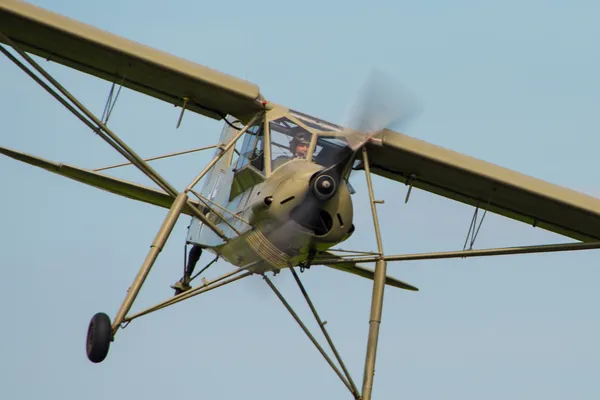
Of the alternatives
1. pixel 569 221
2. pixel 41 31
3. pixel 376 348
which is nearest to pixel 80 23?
pixel 41 31

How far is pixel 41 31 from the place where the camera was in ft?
→ 56.0

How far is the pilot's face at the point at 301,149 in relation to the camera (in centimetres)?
1714

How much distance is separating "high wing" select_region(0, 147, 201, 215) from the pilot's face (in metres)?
2.71

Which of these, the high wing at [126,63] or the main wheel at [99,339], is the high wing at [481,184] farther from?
the main wheel at [99,339]

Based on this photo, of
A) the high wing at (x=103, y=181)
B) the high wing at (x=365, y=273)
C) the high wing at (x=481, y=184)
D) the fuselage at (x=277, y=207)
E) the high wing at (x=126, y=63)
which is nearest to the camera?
the fuselage at (x=277, y=207)

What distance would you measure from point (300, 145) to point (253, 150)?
651 mm

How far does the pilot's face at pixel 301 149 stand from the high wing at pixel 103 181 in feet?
8.90

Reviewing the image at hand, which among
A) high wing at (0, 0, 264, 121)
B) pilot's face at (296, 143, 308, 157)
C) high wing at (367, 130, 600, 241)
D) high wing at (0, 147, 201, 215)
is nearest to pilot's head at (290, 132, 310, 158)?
pilot's face at (296, 143, 308, 157)

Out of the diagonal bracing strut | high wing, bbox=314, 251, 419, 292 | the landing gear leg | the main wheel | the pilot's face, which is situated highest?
high wing, bbox=314, 251, 419, 292

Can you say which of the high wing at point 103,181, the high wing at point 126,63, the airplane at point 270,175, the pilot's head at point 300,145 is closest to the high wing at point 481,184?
the airplane at point 270,175

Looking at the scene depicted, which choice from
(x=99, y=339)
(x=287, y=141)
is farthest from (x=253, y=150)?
(x=99, y=339)

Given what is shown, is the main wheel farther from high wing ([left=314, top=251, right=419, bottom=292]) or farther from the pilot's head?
high wing ([left=314, top=251, right=419, bottom=292])

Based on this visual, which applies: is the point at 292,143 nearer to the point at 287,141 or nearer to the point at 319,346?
the point at 287,141

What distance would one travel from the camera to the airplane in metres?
16.3
